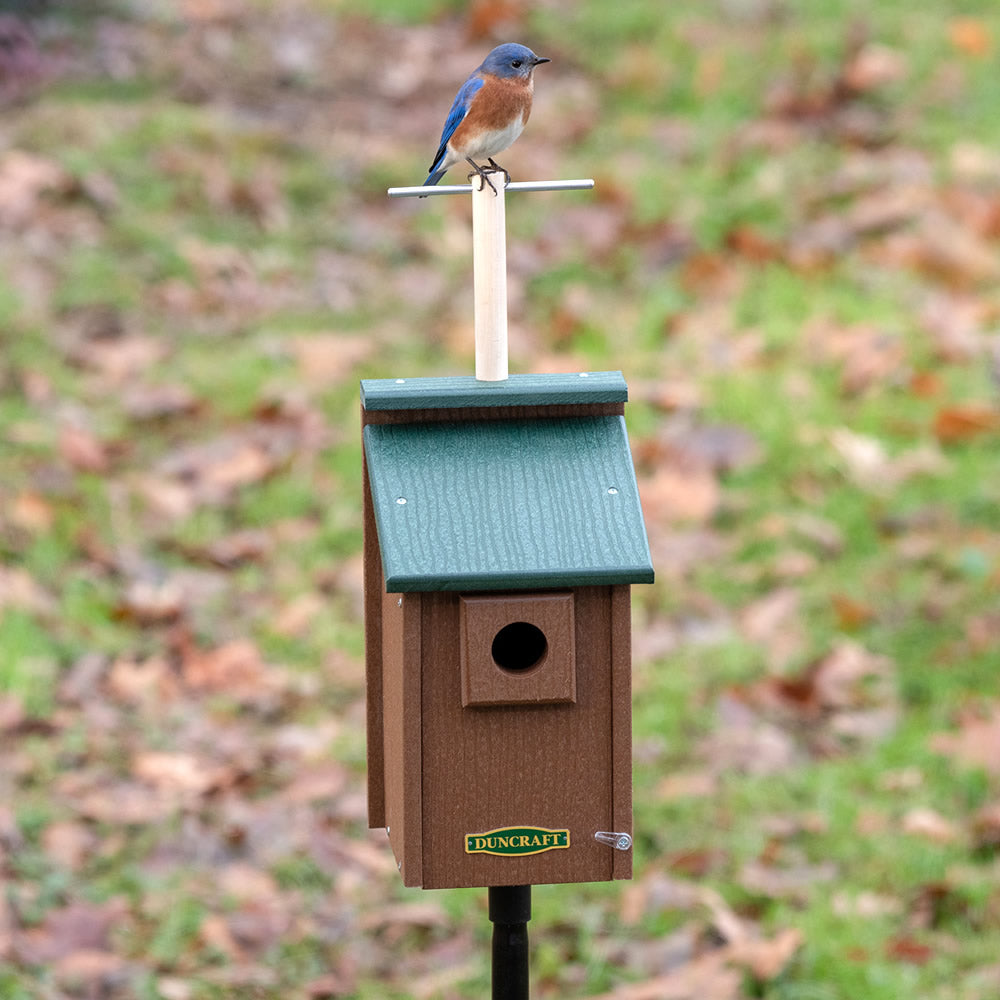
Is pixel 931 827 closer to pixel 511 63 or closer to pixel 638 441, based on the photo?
pixel 638 441

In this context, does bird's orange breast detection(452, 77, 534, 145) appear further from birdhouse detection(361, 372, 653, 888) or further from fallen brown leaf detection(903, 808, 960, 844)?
fallen brown leaf detection(903, 808, 960, 844)

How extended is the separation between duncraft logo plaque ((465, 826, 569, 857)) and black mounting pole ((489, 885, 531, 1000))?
79 millimetres

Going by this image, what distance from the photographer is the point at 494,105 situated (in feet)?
7.04

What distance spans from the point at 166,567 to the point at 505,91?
2742mm

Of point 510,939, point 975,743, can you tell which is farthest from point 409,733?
point 975,743

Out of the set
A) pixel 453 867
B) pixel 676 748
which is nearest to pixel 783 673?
pixel 676 748

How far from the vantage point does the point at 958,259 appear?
5746 millimetres

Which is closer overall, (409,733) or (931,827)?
(409,733)

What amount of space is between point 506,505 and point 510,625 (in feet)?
0.54

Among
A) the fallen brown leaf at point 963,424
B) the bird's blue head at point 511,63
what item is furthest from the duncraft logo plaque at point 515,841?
the fallen brown leaf at point 963,424

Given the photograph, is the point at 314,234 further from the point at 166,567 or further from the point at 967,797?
the point at 967,797

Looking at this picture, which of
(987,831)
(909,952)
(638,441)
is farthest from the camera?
(638,441)

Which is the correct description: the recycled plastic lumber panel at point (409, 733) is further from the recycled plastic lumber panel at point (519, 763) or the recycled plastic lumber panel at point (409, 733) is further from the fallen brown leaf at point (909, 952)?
the fallen brown leaf at point (909, 952)

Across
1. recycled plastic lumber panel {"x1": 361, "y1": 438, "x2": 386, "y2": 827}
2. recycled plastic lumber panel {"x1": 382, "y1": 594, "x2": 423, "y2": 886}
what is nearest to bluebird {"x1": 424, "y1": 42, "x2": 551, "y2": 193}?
recycled plastic lumber panel {"x1": 361, "y1": 438, "x2": 386, "y2": 827}
